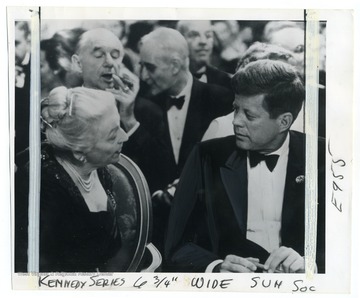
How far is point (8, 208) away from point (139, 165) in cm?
23

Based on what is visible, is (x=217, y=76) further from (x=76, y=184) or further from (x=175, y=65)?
(x=76, y=184)

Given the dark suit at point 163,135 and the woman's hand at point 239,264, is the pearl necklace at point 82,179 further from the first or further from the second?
the woman's hand at point 239,264

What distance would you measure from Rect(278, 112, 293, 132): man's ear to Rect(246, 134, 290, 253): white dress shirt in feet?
0.06

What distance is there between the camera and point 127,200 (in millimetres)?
1001

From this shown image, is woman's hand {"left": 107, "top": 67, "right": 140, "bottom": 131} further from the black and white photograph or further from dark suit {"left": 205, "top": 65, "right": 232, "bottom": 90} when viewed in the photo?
dark suit {"left": 205, "top": 65, "right": 232, "bottom": 90}

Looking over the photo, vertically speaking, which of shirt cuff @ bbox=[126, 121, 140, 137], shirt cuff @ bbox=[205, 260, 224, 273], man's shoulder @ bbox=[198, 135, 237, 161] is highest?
shirt cuff @ bbox=[126, 121, 140, 137]

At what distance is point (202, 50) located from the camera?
39.0 inches

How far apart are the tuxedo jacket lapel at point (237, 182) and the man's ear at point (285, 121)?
79 millimetres

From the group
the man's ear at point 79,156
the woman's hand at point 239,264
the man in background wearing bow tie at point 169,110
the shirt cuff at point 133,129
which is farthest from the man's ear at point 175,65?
the woman's hand at point 239,264

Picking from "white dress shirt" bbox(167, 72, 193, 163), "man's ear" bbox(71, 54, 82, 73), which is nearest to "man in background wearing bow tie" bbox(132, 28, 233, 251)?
"white dress shirt" bbox(167, 72, 193, 163)

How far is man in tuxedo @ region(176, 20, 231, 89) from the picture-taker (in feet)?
3.25

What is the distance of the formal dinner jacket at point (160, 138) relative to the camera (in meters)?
0.99
